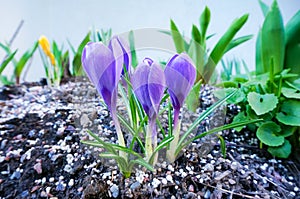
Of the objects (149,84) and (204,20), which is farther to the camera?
(204,20)

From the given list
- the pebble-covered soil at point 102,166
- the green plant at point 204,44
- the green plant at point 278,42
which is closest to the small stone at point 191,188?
the pebble-covered soil at point 102,166

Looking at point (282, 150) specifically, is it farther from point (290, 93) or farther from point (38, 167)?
point (38, 167)

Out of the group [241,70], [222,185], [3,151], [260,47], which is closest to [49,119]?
[3,151]

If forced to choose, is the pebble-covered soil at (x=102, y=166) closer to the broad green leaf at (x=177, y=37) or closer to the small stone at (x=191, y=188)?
the small stone at (x=191, y=188)

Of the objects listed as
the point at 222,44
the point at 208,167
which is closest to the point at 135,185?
the point at 208,167

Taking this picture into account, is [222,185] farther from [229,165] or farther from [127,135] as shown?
[127,135]

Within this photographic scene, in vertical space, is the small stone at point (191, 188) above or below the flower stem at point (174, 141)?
below

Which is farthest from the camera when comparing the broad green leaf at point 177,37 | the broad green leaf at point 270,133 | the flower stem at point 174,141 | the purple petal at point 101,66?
the broad green leaf at point 177,37

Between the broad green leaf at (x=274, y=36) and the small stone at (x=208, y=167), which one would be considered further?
the broad green leaf at (x=274, y=36)
